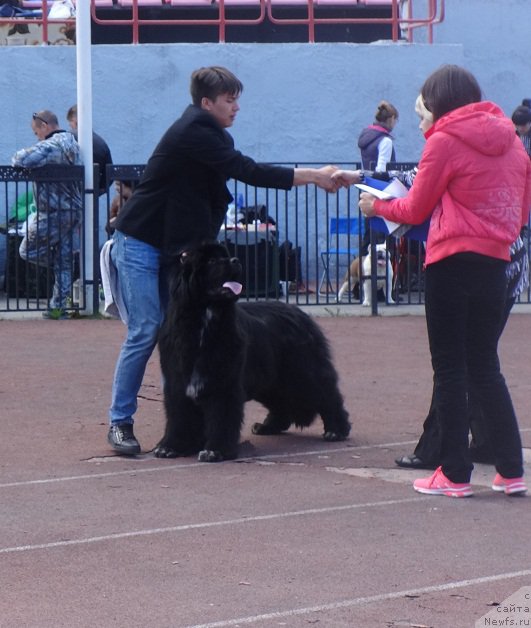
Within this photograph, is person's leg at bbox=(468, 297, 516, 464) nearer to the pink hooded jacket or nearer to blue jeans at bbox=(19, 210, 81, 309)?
the pink hooded jacket

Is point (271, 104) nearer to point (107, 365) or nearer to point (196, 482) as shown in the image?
point (107, 365)

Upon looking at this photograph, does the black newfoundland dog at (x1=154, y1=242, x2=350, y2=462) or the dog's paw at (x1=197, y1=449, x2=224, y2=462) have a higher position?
the black newfoundland dog at (x1=154, y1=242, x2=350, y2=462)

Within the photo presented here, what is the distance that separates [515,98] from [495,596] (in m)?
14.1

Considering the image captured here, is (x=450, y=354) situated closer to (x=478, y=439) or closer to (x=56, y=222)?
(x=478, y=439)

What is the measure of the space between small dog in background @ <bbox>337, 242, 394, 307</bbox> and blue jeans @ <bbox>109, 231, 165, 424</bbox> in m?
7.21

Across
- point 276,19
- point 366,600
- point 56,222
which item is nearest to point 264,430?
point 366,600

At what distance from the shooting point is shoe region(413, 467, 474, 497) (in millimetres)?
6262

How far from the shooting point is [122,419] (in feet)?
24.2

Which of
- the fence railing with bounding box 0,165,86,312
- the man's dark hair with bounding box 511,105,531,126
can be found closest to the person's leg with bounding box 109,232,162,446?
the fence railing with bounding box 0,165,86,312

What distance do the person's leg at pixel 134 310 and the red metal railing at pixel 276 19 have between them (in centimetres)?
1031

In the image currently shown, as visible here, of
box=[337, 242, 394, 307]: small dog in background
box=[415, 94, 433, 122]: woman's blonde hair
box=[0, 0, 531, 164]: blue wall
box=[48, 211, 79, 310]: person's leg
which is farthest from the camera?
box=[0, 0, 531, 164]: blue wall

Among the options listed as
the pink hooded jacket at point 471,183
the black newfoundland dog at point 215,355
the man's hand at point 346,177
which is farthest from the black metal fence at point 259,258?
the pink hooded jacket at point 471,183

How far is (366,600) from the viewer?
4656 millimetres

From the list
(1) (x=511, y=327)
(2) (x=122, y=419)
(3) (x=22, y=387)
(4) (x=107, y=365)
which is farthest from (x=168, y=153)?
(1) (x=511, y=327)
